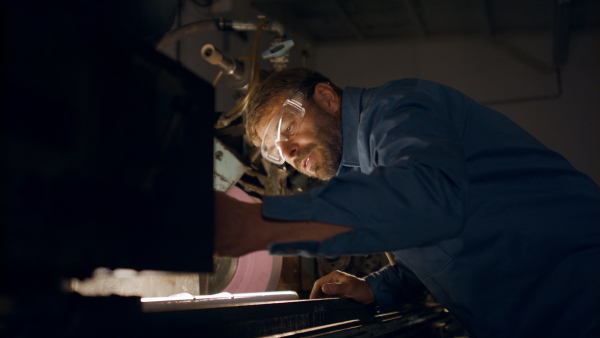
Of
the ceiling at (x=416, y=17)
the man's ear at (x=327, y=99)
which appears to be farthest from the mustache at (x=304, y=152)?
the ceiling at (x=416, y=17)

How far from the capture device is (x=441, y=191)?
0.69m

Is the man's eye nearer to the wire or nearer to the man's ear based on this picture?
the man's ear

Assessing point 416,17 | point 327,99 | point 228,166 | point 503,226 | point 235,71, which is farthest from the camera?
point 416,17

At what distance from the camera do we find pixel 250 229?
64 centimetres

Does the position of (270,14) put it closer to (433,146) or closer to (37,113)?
(433,146)

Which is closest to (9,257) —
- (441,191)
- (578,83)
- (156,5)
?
(156,5)

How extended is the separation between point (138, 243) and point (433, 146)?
49 centimetres

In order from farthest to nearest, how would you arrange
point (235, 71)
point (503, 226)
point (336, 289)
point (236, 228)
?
1. point (235, 71)
2. point (336, 289)
3. point (503, 226)
4. point (236, 228)

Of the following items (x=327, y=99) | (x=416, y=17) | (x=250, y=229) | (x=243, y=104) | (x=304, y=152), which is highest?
(x=416, y=17)

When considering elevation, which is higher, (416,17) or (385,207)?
(416,17)

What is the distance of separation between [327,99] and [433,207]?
32.2 inches

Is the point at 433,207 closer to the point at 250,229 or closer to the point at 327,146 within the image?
the point at 250,229

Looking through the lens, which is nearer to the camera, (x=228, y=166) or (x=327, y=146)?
(x=327, y=146)

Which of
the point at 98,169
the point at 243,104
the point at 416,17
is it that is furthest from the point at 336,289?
the point at 416,17
